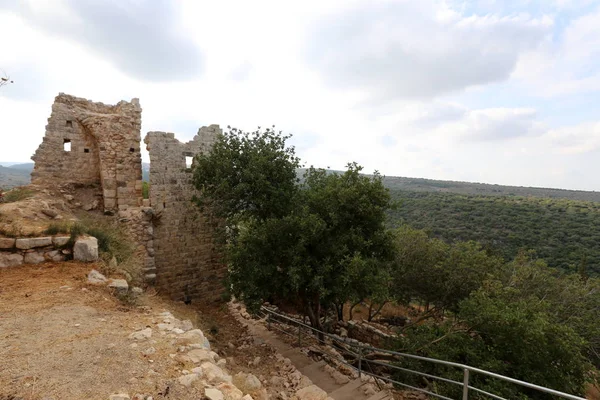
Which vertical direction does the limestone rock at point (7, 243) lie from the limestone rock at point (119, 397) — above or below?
above

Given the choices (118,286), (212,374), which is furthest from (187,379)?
(118,286)

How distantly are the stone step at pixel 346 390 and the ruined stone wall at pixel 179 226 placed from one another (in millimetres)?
5664

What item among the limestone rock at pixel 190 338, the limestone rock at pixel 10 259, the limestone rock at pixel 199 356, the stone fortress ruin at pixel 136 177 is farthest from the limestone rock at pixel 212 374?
the stone fortress ruin at pixel 136 177

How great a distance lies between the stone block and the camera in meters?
5.79

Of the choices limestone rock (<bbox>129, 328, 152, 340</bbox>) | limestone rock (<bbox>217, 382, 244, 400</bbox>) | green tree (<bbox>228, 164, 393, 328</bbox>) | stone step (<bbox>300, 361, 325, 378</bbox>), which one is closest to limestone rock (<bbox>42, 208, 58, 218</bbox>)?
green tree (<bbox>228, 164, 393, 328</bbox>)

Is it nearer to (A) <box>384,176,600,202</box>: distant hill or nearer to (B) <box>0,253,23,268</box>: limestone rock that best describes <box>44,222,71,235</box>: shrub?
(B) <box>0,253,23,268</box>: limestone rock

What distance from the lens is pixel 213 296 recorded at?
10938 mm

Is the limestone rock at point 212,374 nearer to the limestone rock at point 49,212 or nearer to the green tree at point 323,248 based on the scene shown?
the green tree at point 323,248

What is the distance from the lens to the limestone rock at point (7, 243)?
5719mm

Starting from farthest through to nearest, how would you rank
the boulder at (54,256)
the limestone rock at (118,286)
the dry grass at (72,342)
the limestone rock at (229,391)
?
the boulder at (54,256) → the limestone rock at (118,286) → the limestone rock at (229,391) → the dry grass at (72,342)

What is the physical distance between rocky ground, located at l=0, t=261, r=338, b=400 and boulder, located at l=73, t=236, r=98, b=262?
154 millimetres

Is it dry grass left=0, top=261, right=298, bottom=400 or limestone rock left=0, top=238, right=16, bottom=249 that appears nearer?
dry grass left=0, top=261, right=298, bottom=400

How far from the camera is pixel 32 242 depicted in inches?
231

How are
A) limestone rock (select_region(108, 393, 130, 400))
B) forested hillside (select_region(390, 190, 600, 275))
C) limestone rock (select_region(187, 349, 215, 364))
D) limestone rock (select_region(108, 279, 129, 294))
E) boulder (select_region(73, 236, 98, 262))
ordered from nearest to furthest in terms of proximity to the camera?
limestone rock (select_region(108, 393, 130, 400)), limestone rock (select_region(187, 349, 215, 364)), limestone rock (select_region(108, 279, 129, 294)), boulder (select_region(73, 236, 98, 262)), forested hillside (select_region(390, 190, 600, 275))
